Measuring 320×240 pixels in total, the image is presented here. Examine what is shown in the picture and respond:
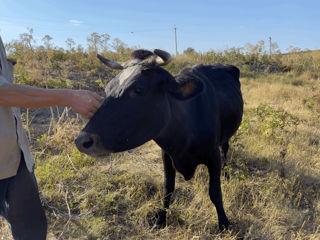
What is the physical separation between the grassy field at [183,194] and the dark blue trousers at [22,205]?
2.37ft

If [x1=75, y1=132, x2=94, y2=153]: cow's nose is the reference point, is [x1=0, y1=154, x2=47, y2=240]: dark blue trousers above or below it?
below

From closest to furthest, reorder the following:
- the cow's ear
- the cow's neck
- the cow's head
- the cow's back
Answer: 1. the cow's head
2. the cow's ear
3. the cow's neck
4. the cow's back

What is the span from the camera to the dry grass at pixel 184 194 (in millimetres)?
2844

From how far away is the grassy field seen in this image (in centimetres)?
284

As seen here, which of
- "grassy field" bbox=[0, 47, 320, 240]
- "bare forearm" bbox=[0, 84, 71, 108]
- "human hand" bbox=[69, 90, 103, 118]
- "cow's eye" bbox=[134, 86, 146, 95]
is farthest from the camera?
"grassy field" bbox=[0, 47, 320, 240]

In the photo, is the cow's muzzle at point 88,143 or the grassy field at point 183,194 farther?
the grassy field at point 183,194

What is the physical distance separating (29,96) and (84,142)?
1.45ft

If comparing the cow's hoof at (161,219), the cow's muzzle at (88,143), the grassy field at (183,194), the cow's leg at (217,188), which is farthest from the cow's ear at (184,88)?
the cow's hoof at (161,219)

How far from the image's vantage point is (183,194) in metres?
3.49

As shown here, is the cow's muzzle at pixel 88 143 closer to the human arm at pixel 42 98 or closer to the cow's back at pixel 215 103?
the human arm at pixel 42 98

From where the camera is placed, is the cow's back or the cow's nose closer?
the cow's nose

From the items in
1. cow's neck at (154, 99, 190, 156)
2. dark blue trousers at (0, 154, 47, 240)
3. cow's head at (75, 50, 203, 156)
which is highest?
cow's head at (75, 50, 203, 156)

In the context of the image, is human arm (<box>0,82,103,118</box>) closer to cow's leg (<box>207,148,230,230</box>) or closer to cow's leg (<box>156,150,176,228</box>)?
cow's leg (<box>156,150,176,228</box>)

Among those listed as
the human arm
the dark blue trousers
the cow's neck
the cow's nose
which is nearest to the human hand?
the human arm
